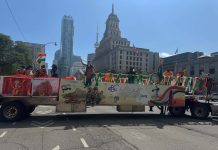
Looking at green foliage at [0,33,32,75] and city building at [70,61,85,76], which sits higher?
green foliage at [0,33,32,75]

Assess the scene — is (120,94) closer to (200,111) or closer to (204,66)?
(200,111)

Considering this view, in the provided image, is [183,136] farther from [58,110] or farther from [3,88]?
[3,88]

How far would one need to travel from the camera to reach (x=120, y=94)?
597 inches

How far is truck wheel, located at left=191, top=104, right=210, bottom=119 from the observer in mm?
16328

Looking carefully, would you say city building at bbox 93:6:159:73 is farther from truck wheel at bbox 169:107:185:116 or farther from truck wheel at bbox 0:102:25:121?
truck wheel at bbox 0:102:25:121

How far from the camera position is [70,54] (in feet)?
638

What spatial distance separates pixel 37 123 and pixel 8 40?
74278 mm

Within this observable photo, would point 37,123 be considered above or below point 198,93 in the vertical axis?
below

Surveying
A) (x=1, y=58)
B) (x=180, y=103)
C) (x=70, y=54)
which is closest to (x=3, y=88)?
(x=180, y=103)

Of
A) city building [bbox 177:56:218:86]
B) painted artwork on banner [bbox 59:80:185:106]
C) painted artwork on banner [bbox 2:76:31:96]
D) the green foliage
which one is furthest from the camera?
city building [bbox 177:56:218:86]

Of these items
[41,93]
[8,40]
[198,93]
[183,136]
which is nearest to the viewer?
[183,136]

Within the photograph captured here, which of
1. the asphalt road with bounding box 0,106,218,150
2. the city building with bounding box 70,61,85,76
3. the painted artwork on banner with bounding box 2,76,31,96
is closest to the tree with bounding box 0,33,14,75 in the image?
the city building with bounding box 70,61,85,76

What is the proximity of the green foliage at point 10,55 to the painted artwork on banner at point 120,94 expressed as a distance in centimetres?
6219

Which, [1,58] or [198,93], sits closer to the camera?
[198,93]
